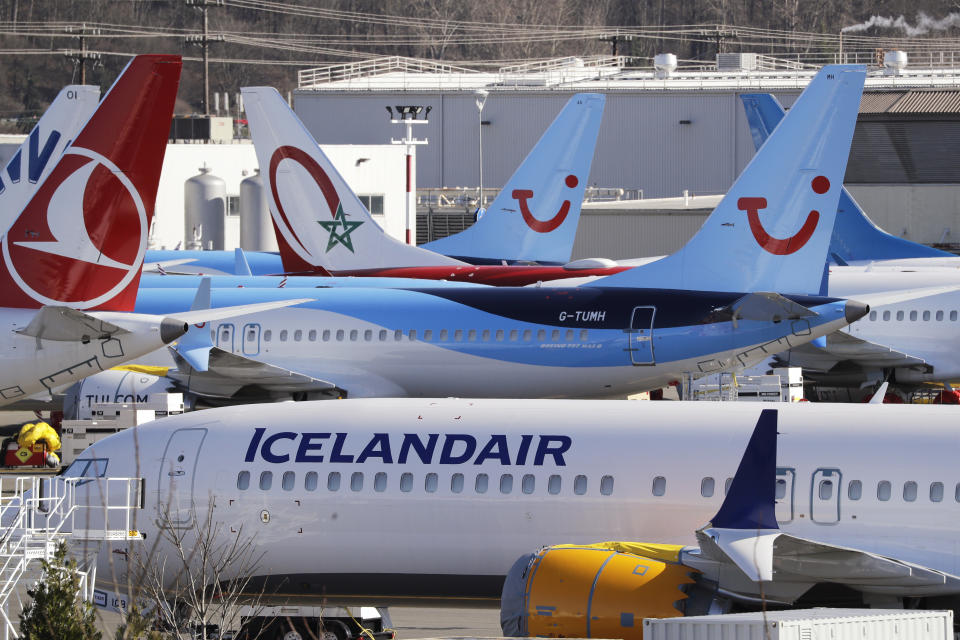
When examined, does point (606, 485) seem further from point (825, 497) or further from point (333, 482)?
point (333, 482)

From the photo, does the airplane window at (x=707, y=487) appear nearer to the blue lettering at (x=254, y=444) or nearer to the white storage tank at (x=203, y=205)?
the blue lettering at (x=254, y=444)

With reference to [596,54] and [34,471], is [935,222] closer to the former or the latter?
[34,471]

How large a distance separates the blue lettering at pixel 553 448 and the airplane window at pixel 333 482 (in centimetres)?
237

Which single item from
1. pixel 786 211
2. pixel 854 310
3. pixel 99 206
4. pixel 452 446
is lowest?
pixel 452 446

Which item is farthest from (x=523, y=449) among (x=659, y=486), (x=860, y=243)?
(x=860, y=243)

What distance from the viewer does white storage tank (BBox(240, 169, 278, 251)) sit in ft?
212

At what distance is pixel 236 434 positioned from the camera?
62.6 ft

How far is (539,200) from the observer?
151 ft

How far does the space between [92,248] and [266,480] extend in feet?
16.0

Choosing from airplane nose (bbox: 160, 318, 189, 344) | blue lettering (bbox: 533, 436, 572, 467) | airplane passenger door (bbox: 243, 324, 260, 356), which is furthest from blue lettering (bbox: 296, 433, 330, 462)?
airplane passenger door (bbox: 243, 324, 260, 356)

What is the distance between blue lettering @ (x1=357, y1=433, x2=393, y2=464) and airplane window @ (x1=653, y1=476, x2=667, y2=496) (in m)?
3.13

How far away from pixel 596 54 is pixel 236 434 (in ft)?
417

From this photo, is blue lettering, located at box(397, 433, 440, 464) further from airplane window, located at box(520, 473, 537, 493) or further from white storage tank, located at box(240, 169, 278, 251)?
white storage tank, located at box(240, 169, 278, 251)

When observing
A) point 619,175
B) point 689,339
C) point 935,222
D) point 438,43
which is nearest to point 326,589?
point 689,339
